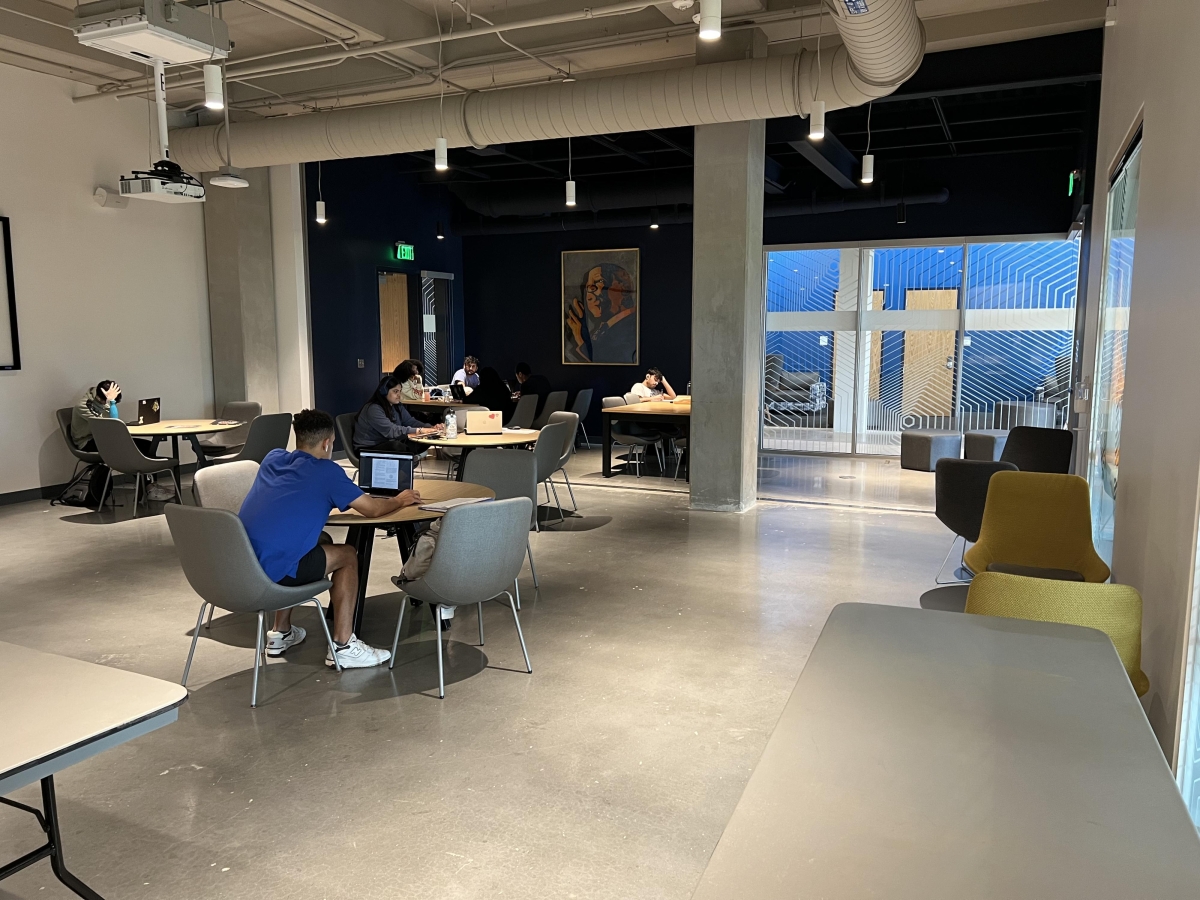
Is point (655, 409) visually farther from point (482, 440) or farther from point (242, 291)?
point (242, 291)

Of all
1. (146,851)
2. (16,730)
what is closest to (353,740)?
(146,851)

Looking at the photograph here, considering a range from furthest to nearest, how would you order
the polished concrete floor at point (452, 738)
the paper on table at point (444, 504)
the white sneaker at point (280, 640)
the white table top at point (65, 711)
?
the white sneaker at point (280, 640)
the paper on table at point (444, 504)
the polished concrete floor at point (452, 738)
the white table top at point (65, 711)

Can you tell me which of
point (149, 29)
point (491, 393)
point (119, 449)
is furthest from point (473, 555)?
point (491, 393)

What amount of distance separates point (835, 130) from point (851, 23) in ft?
19.4

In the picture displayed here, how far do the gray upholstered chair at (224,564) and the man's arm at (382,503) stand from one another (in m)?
0.46

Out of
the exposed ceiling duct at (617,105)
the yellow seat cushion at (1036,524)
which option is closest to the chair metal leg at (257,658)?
the yellow seat cushion at (1036,524)

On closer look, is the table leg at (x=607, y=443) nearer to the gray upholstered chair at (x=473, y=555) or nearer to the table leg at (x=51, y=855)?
the gray upholstered chair at (x=473, y=555)

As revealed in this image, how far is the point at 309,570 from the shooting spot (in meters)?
3.99

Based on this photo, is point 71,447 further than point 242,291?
No

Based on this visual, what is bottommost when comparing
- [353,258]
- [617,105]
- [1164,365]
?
[1164,365]

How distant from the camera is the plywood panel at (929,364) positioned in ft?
38.3

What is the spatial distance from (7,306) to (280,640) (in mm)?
5740

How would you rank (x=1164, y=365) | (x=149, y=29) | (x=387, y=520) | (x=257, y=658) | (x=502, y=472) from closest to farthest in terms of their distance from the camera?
1. (x=1164, y=365)
2. (x=257, y=658)
3. (x=387, y=520)
4. (x=149, y=29)
5. (x=502, y=472)

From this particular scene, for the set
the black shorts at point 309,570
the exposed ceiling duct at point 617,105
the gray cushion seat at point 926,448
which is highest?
the exposed ceiling duct at point 617,105
